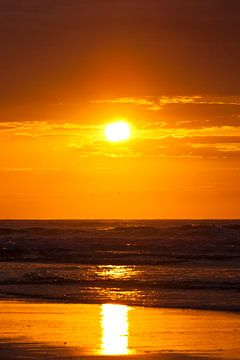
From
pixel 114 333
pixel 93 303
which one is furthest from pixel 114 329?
pixel 93 303

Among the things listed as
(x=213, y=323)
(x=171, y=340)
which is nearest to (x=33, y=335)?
(x=171, y=340)

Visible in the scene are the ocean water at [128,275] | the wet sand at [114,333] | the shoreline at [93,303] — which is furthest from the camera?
the ocean water at [128,275]

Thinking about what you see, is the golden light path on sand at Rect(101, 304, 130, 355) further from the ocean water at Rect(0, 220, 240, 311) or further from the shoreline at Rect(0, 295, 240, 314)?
the ocean water at Rect(0, 220, 240, 311)

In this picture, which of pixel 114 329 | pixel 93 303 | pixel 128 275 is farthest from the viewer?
pixel 128 275

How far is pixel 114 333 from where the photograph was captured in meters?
16.0

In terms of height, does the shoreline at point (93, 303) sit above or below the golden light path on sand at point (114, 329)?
above

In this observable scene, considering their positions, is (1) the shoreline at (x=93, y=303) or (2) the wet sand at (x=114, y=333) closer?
(2) the wet sand at (x=114, y=333)

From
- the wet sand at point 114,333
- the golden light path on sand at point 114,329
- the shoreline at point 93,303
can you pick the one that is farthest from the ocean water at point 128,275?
the wet sand at point 114,333

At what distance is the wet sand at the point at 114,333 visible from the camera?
13.9 metres

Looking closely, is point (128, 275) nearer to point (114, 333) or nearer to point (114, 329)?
point (114, 329)

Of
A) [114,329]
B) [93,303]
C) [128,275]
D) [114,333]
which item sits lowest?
[114,333]

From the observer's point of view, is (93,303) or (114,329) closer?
(114,329)

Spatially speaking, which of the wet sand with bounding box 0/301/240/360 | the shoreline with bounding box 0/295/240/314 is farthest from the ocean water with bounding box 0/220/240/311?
the wet sand with bounding box 0/301/240/360

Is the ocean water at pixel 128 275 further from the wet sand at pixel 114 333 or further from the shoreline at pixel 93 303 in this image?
the wet sand at pixel 114 333
